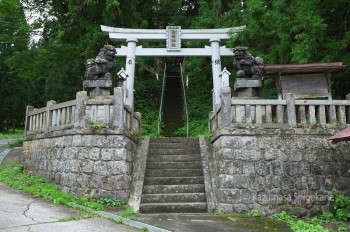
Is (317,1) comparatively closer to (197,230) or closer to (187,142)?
(187,142)

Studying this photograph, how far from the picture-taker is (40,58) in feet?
44.4

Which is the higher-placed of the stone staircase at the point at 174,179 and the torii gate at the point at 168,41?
the torii gate at the point at 168,41

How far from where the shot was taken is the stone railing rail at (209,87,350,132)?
7.19 metres

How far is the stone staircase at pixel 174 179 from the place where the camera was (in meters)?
6.78

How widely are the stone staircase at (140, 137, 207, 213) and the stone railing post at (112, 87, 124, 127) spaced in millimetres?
1454

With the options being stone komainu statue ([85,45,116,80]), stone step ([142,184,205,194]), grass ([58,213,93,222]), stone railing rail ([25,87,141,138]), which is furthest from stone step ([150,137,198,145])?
grass ([58,213,93,222])

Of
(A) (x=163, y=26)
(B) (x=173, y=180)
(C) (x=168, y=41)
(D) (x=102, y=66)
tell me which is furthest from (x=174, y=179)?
(A) (x=163, y=26)

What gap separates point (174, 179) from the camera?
760 centimetres

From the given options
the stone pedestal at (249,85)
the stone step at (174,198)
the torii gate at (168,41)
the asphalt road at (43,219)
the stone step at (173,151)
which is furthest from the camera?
the torii gate at (168,41)

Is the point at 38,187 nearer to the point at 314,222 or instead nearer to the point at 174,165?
the point at 174,165

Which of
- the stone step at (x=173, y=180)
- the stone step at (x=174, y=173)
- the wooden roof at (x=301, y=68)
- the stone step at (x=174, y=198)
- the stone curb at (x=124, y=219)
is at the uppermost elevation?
the wooden roof at (x=301, y=68)

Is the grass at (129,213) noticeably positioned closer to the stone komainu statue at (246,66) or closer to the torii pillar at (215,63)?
the stone komainu statue at (246,66)

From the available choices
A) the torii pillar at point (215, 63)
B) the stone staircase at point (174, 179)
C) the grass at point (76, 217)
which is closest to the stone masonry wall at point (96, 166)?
the stone staircase at point (174, 179)

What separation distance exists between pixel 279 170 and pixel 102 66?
505cm
